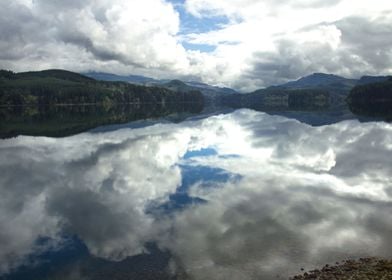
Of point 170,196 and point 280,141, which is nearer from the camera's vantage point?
point 170,196

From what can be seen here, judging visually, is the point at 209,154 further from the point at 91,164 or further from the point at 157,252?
the point at 157,252

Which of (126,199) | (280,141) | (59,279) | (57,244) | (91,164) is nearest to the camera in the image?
(59,279)

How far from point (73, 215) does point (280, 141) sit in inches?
2901

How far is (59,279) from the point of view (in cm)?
2856

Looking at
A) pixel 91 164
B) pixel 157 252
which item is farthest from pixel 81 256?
pixel 91 164

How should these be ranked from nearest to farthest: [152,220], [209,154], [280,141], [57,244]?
[57,244]
[152,220]
[209,154]
[280,141]

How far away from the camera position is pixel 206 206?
151 ft

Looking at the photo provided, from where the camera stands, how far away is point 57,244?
116ft

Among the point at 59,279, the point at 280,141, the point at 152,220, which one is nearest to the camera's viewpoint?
the point at 59,279

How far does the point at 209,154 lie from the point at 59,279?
191 ft

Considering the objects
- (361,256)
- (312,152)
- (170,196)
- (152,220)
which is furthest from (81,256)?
(312,152)

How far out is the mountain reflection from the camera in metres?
33.2

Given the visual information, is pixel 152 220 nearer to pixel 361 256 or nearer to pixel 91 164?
pixel 361 256

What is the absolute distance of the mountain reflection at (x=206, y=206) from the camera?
1309 inches
